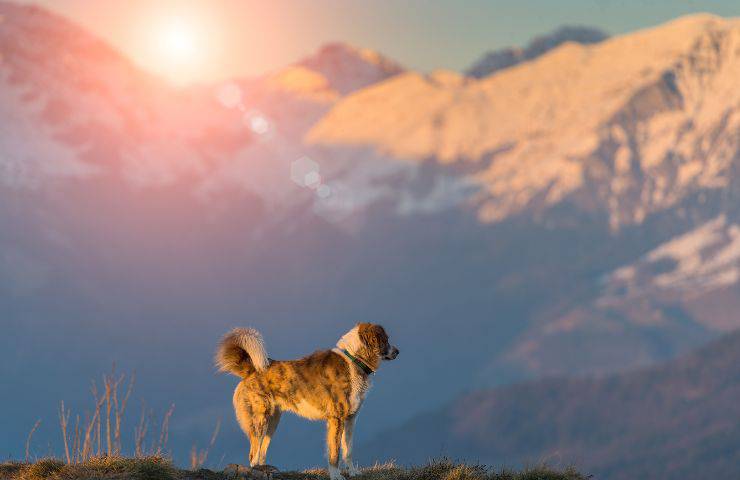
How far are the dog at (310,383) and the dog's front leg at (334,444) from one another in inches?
0.6

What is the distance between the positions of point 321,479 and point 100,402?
13.8 feet

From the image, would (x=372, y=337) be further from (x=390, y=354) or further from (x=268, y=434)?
(x=268, y=434)

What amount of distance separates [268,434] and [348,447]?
1.44 meters

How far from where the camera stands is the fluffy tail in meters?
21.1

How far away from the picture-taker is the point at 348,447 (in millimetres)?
20875

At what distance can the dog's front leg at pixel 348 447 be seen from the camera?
20.9 metres

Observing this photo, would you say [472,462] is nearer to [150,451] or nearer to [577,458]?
[577,458]

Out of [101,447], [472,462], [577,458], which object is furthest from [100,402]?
[577,458]

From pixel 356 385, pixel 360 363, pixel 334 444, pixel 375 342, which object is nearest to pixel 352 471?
pixel 334 444

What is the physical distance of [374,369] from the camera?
2117 cm

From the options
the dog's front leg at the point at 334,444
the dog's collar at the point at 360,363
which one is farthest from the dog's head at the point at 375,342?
the dog's front leg at the point at 334,444

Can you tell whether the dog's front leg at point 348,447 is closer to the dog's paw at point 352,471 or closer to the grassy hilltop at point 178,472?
the dog's paw at point 352,471

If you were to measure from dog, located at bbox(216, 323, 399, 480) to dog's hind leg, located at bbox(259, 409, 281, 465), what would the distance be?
0.05ft

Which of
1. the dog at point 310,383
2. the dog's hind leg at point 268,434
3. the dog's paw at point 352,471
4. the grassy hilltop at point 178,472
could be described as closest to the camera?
the grassy hilltop at point 178,472
